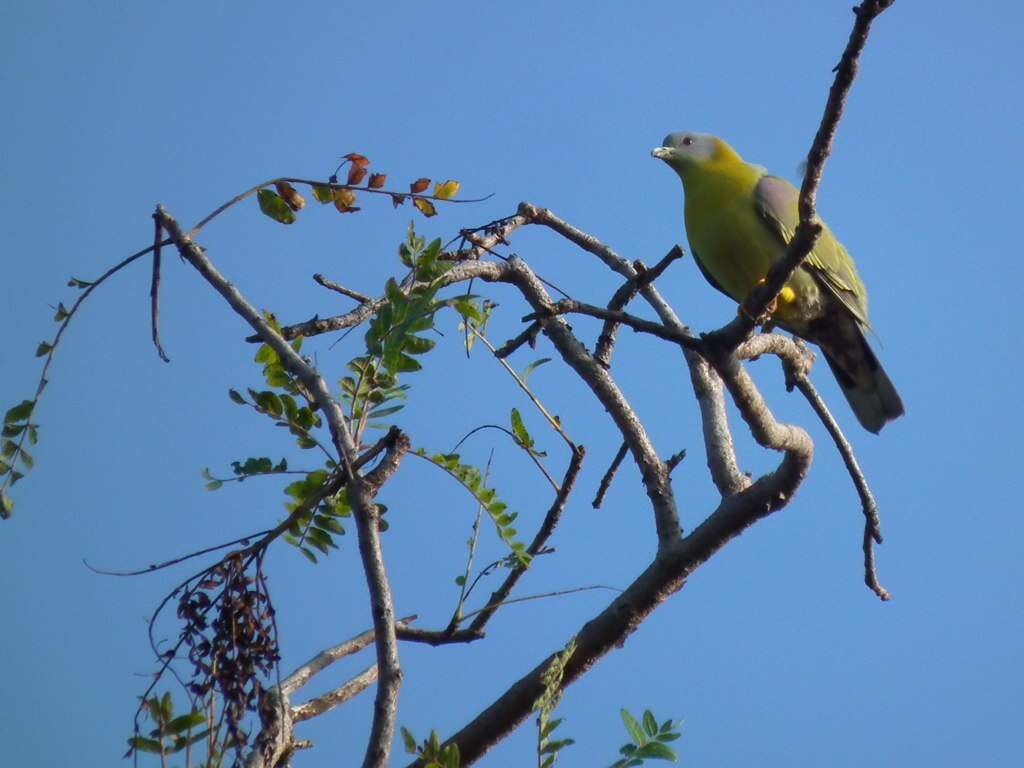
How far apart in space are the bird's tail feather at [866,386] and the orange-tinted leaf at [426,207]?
9.68 feet

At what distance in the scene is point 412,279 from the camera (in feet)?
8.77

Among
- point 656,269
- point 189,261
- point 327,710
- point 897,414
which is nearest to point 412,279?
point 189,261

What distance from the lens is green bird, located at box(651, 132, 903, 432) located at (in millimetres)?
4914

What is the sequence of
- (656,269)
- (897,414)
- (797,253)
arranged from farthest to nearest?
(897,414)
(656,269)
(797,253)

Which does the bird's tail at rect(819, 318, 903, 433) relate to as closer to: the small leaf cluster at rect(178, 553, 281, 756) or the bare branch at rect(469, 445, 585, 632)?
the bare branch at rect(469, 445, 585, 632)

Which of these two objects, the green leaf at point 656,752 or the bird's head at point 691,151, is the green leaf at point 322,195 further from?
the bird's head at point 691,151

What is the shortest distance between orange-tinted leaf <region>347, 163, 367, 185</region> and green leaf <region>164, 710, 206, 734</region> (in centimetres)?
118

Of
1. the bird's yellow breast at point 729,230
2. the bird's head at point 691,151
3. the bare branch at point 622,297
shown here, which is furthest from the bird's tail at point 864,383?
the bare branch at point 622,297

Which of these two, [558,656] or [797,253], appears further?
[797,253]

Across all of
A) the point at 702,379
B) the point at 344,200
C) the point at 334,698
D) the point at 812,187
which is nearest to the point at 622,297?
the point at 702,379

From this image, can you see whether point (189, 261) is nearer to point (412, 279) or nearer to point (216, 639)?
point (412, 279)

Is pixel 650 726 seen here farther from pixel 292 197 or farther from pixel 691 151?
pixel 691 151

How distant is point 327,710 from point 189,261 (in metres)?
1.22

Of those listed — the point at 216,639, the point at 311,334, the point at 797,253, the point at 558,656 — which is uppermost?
the point at 311,334
